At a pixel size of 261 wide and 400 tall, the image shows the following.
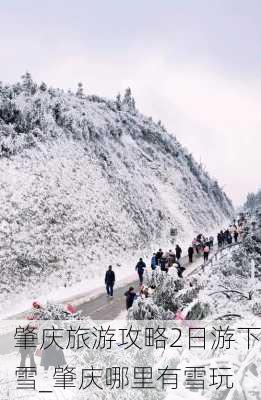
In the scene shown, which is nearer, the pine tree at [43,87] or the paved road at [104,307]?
the paved road at [104,307]

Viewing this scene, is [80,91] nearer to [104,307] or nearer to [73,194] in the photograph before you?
[73,194]

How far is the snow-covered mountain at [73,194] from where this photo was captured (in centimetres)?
2819

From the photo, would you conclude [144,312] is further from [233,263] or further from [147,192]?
[147,192]

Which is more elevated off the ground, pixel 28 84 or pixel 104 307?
pixel 28 84

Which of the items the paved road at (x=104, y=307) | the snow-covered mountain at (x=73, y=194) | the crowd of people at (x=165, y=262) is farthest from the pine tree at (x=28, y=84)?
the paved road at (x=104, y=307)

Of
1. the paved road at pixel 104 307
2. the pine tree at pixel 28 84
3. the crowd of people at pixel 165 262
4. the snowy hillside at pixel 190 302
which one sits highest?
the pine tree at pixel 28 84

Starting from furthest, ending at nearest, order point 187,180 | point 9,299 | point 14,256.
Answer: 1. point 187,180
2. point 14,256
3. point 9,299

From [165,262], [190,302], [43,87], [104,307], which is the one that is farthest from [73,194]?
[190,302]

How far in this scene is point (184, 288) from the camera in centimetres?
995

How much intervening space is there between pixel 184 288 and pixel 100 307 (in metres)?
12.2

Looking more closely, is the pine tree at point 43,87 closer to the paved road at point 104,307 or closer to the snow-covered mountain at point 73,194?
the snow-covered mountain at point 73,194

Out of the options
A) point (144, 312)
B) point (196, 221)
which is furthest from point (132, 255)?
point (144, 312)

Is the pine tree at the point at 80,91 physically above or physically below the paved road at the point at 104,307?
above

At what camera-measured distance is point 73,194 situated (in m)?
35.8
